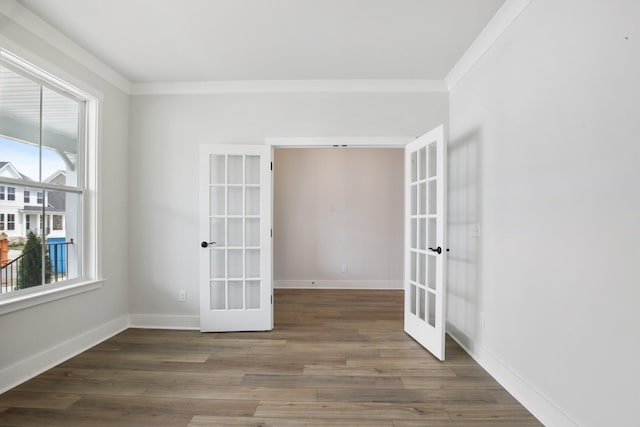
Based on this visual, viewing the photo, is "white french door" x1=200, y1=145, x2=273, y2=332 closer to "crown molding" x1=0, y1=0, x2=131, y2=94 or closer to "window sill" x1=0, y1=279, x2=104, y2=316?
"window sill" x1=0, y1=279, x2=104, y2=316

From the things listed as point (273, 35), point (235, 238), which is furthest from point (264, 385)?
point (273, 35)

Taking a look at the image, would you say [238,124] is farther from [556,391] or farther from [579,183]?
[556,391]

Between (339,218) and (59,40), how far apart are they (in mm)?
3949

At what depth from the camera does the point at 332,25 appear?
90.2 inches

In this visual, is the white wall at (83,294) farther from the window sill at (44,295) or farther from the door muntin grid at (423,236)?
the door muntin grid at (423,236)

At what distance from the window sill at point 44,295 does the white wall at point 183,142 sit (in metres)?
0.55

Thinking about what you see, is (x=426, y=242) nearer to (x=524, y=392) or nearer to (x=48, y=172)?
(x=524, y=392)

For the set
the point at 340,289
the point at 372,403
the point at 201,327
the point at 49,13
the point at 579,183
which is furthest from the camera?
the point at 340,289

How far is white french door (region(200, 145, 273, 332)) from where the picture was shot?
10.3 feet

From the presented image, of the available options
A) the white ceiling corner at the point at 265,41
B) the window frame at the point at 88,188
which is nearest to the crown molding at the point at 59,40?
the white ceiling corner at the point at 265,41

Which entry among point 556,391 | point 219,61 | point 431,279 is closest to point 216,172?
point 219,61

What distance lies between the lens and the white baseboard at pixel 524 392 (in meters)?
1.68

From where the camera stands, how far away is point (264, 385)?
214cm

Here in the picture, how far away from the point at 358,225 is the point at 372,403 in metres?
3.34
